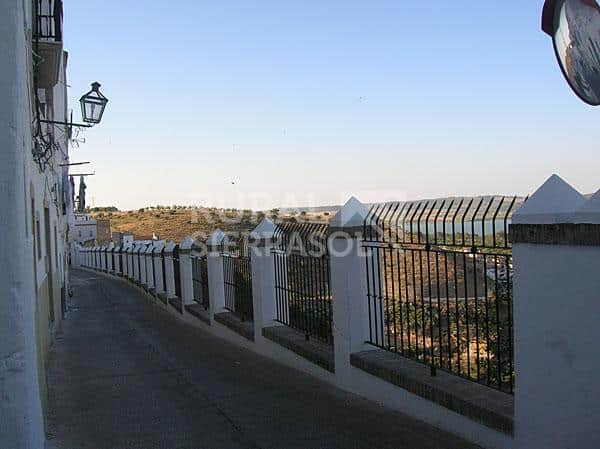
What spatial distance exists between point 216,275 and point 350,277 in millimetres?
5058

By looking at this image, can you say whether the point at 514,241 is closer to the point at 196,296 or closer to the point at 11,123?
the point at 11,123

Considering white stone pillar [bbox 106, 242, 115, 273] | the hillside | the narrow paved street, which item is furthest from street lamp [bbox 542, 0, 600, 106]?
the hillside

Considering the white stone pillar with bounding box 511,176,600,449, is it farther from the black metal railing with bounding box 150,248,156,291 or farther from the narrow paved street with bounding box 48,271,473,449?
the black metal railing with bounding box 150,248,156,291

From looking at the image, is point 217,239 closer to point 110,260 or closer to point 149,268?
point 149,268

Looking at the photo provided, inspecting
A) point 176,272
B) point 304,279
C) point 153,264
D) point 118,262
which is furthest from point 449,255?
point 118,262

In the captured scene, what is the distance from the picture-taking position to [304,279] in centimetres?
768

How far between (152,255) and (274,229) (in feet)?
36.0

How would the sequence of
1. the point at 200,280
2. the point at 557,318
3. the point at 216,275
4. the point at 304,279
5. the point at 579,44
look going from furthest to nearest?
the point at 200,280 < the point at 216,275 < the point at 304,279 < the point at 557,318 < the point at 579,44

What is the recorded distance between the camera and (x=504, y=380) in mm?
5895

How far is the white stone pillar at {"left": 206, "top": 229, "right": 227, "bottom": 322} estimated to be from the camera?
11016 mm

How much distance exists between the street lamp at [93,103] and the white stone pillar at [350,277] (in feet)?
15.3

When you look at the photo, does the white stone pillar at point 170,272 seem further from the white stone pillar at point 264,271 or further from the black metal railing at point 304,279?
the black metal railing at point 304,279

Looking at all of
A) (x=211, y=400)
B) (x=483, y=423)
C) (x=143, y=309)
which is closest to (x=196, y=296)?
(x=143, y=309)

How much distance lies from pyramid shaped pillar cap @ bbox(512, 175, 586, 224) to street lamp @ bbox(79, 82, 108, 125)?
7.07 m
